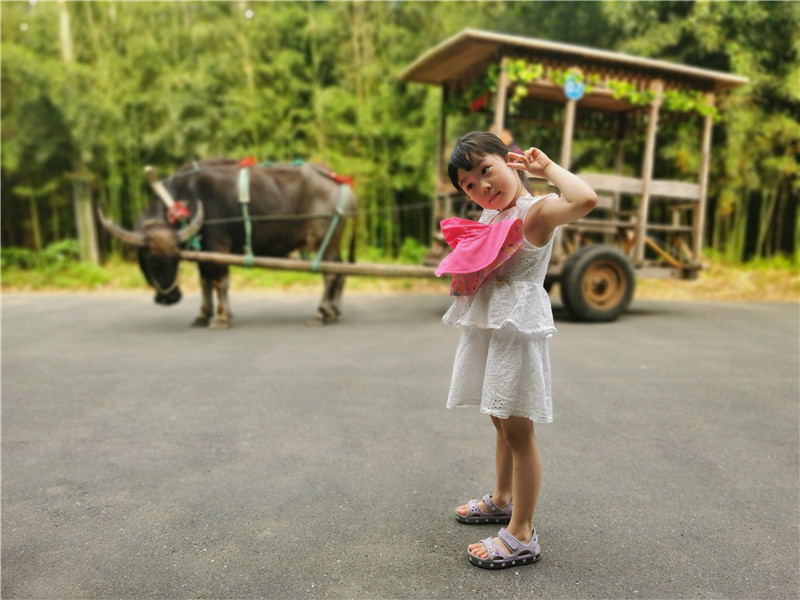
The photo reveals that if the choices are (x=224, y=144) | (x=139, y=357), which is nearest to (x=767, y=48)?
(x=224, y=144)

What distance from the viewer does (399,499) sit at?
212cm

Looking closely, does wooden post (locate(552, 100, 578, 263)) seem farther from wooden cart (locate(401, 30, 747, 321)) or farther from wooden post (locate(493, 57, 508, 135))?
wooden post (locate(493, 57, 508, 135))

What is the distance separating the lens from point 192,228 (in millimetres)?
5340

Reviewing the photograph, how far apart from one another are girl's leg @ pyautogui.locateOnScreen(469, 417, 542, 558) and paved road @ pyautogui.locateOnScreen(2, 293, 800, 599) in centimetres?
11

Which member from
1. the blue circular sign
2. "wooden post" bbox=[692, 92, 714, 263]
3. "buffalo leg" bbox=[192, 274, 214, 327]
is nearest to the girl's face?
the blue circular sign

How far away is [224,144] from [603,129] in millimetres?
5987

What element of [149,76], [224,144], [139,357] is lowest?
[139,357]

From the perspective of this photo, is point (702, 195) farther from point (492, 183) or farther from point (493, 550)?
point (493, 550)

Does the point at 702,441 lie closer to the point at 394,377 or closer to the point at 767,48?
the point at 394,377

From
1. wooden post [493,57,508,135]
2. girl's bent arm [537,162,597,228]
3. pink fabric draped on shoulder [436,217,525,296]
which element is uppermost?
wooden post [493,57,508,135]

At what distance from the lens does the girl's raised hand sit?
5.36 ft

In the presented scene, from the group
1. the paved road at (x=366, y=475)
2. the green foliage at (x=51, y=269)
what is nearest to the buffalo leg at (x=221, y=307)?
the paved road at (x=366, y=475)

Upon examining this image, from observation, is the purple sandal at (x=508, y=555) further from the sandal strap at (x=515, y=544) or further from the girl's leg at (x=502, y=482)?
the girl's leg at (x=502, y=482)

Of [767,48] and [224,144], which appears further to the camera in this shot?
[224,144]
